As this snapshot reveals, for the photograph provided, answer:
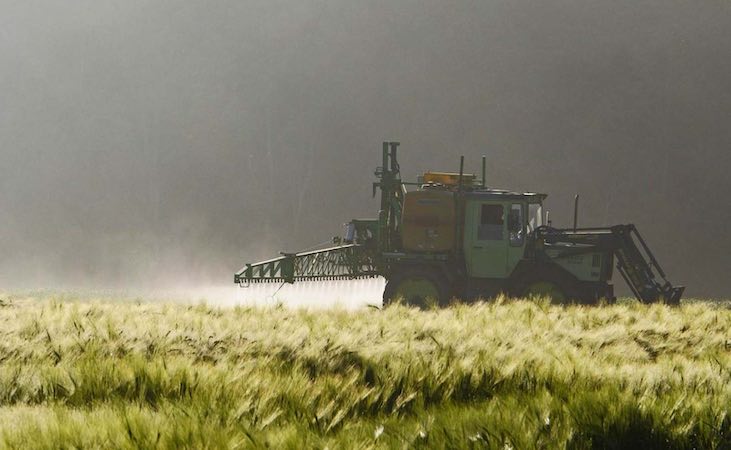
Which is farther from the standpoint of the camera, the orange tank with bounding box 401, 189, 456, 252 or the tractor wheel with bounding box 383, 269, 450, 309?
the orange tank with bounding box 401, 189, 456, 252

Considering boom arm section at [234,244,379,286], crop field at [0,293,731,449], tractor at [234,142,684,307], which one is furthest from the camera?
boom arm section at [234,244,379,286]

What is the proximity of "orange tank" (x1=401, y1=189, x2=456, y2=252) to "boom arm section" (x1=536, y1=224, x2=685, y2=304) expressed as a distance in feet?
6.16

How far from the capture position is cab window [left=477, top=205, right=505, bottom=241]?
1566 cm

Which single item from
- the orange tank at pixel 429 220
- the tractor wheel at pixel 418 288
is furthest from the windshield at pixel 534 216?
the tractor wheel at pixel 418 288

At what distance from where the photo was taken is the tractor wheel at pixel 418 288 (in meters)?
15.5

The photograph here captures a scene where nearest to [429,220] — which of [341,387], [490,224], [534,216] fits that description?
[490,224]

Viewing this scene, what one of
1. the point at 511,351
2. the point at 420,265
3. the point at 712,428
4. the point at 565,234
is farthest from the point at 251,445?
the point at 565,234

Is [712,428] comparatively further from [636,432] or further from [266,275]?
[266,275]

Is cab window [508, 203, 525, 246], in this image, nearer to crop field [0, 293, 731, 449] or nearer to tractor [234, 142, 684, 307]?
tractor [234, 142, 684, 307]

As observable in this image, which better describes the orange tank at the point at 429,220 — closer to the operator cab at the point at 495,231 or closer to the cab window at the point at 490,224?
the operator cab at the point at 495,231

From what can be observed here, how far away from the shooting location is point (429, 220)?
620 inches

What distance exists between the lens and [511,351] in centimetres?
564

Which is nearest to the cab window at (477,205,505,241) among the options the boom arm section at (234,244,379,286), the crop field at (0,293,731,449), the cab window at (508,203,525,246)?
the cab window at (508,203,525,246)

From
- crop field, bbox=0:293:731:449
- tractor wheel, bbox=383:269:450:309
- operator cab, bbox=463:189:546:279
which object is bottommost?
tractor wheel, bbox=383:269:450:309
